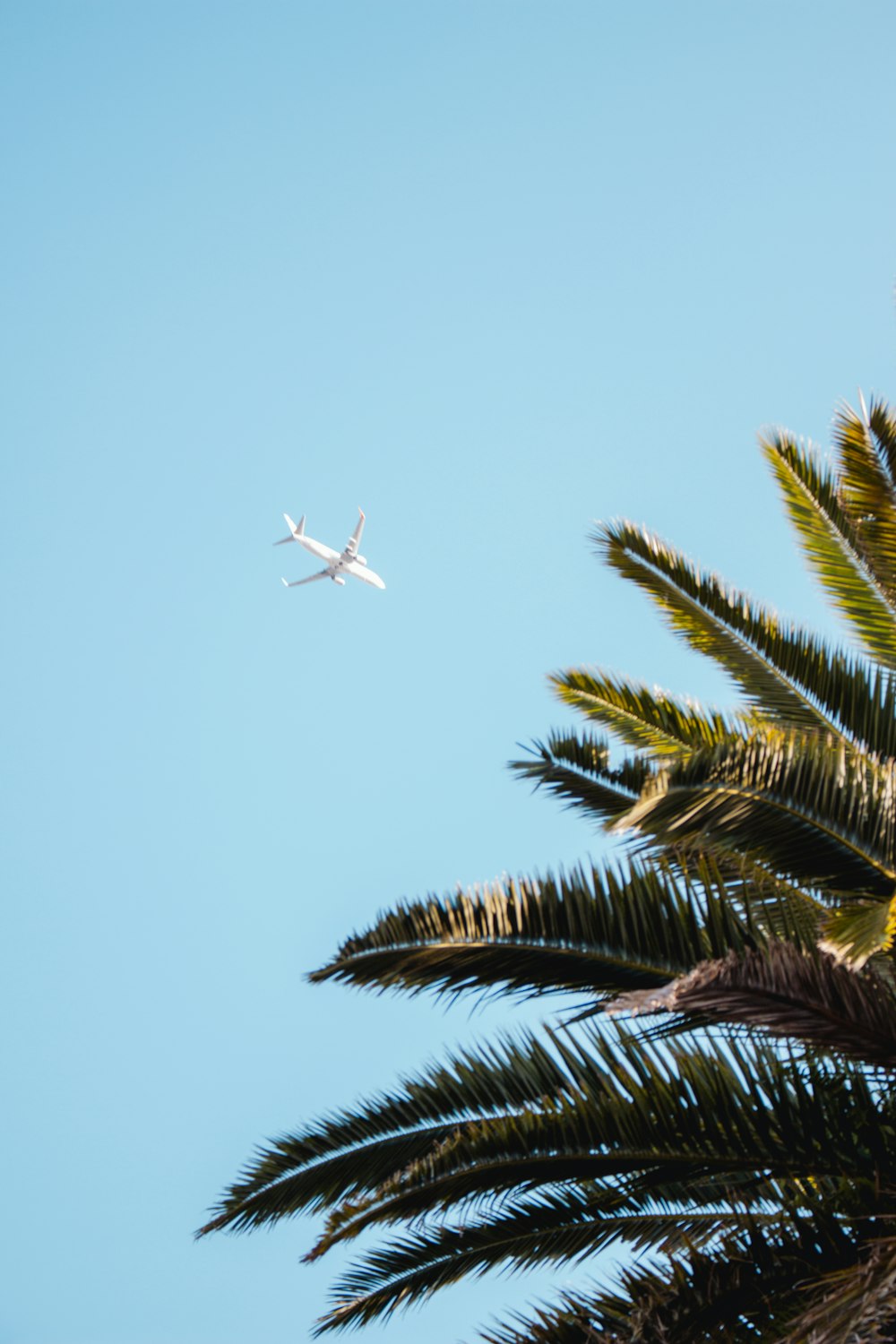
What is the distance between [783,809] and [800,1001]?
0.83 meters

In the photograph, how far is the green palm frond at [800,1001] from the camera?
12.5 feet

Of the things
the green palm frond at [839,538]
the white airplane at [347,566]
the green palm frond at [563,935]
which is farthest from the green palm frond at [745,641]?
the white airplane at [347,566]

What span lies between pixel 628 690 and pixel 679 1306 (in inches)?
150

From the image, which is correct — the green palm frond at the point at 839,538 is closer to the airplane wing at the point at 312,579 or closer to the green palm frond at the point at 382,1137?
the green palm frond at the point at 382,1137

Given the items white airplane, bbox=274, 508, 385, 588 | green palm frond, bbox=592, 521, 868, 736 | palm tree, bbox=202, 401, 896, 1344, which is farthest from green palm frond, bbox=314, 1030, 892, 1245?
white airplane, bbox=274, 508, 385, 588

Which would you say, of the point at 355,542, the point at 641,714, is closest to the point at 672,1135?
the point at 641,714

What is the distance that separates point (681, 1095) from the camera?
4.70 metres

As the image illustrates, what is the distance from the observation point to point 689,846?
16.6ft

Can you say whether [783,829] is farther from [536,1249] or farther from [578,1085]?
[536,1249]

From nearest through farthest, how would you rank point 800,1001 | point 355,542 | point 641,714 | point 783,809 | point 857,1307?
point 857,1307 < point 800,1001 < point 783,809 < point 641,714 < point 355,542

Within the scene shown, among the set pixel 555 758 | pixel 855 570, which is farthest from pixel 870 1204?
pixel 855 570

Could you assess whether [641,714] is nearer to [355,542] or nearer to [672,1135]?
[672,1135]

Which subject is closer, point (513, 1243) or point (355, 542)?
point (513, 1243)

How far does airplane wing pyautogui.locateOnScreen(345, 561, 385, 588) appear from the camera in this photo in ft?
148
